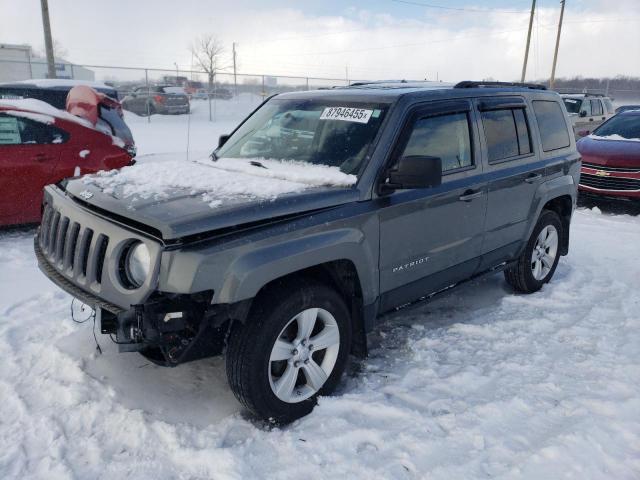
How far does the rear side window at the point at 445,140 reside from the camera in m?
3.58

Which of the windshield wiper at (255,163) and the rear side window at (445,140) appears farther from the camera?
the windshield wiper at (255,163)

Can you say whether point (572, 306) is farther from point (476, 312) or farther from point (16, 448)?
point (16, 448)

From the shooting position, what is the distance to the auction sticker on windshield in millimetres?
3561

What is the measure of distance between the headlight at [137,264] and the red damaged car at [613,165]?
27.2 ft

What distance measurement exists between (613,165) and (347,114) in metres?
6.88

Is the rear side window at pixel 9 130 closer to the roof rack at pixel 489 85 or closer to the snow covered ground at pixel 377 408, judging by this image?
the snow covered ground at pixel 377 408

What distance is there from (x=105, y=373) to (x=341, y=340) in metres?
1.53

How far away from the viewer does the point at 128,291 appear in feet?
8.50

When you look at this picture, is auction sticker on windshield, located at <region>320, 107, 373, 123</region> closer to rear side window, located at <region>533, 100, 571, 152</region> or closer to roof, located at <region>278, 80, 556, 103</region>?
roof, located at <region>278, 80, 556, 103</region>

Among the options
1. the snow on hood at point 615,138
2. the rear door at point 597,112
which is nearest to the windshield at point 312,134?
the snow on hood at point 615,138

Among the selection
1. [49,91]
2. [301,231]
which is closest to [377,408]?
[301,231]

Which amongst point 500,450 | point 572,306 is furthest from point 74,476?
point 572,306

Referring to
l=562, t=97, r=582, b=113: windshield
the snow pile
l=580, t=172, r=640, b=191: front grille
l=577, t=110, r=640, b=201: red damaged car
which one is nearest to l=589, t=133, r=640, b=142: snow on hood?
l=577, t=110, r=640, b=201: red damaged car

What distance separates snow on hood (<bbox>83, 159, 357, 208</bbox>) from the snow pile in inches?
47.0
